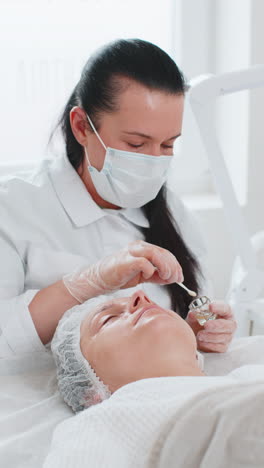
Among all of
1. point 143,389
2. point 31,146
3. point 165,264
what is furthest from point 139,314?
point 31,146

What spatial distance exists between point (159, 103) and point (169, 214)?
0.40 meters

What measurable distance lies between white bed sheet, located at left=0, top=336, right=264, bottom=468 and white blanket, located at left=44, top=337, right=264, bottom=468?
0.35 feet

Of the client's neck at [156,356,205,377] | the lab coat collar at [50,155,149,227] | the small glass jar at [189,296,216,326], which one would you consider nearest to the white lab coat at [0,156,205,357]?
the lab coat collar at [50,155,149,227]

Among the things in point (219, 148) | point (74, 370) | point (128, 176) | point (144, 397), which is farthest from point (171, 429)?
point (219, 148)

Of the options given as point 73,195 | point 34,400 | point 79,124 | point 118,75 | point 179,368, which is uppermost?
point 118,75

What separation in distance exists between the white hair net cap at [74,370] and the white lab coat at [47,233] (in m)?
0.12

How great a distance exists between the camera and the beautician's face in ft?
4.98

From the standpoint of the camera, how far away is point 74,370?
132 centimetres

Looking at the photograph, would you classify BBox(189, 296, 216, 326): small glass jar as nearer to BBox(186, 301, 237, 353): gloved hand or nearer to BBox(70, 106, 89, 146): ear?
BBox(186, 301, 237, 353): gloved hand

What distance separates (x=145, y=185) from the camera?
162cm

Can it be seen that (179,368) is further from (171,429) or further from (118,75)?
(118,75)

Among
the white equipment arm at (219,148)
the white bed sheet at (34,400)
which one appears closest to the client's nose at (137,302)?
the white bed sheet at (34,400)

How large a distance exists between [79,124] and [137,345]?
2.16 feet

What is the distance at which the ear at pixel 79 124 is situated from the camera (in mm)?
1628
